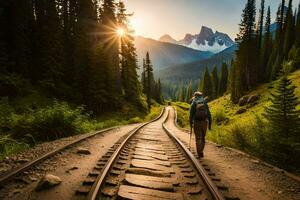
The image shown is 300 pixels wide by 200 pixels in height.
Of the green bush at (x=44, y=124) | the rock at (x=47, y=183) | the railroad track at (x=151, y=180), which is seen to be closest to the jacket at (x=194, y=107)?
the railroad track at (x=151, y=180)

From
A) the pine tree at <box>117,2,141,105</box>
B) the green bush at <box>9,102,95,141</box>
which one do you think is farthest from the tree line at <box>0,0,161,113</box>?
the green bush at <box>9,102,95,141</box>

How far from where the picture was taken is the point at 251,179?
514 centimetres

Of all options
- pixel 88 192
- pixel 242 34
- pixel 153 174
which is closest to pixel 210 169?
pixel 153 174

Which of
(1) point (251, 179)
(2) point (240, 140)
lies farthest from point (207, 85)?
(1) point (251, 179)

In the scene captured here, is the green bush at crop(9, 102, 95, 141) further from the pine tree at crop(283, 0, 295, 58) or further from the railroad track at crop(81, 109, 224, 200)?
the pine tree at crop(283, 0, 295, 58)

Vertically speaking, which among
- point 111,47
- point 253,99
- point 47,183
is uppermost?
point 111,47

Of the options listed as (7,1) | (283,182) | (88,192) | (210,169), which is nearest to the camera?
(88,192)

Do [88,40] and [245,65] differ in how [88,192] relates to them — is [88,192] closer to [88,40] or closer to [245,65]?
[88,40]

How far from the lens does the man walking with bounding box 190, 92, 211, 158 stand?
23.4 feet

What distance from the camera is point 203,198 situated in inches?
153

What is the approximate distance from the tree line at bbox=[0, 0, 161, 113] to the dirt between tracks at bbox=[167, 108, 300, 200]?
2464 centimetres

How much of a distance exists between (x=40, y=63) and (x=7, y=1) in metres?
9.41

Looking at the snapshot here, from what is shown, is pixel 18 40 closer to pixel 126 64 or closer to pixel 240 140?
pixel 126 64

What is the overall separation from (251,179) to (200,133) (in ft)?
8.02
